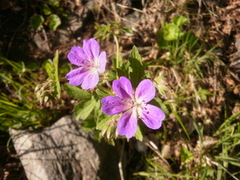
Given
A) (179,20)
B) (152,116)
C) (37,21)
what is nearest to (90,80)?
(152,116)

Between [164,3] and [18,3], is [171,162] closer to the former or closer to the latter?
[164,3]

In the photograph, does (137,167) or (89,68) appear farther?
(137,167)

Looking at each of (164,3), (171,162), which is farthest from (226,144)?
(164,3)

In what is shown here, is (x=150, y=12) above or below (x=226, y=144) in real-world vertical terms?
above

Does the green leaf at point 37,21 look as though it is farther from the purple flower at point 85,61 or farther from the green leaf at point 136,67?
the green leaf at point 136,67

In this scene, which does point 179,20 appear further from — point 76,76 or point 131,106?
point 76,76

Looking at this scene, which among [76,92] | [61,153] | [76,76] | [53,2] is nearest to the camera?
[76,76]
